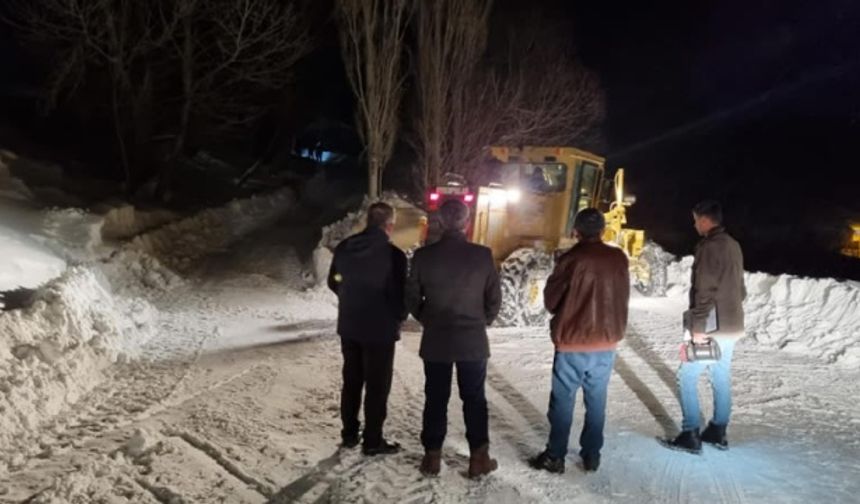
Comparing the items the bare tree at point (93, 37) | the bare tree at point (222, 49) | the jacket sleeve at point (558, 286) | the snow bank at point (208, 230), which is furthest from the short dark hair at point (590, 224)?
the bare tree at point (222, 49)

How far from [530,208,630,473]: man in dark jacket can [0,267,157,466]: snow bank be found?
12.9 ft

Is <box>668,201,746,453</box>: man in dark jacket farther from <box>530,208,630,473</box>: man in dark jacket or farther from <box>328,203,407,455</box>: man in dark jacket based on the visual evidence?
<box>328,203,407,455</box>: man in dark jacket

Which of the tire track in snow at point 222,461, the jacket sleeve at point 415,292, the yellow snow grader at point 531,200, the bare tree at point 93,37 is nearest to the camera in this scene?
the tire track in snow at point 222,461

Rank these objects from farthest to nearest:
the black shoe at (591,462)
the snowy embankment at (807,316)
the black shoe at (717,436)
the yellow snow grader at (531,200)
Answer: the yellow snow grader at (531,200)
the snowy embankment at (807,316)
the black shoe at (717,436)
the black shoe at (591,462)

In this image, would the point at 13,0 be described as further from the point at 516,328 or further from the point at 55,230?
the point at 516,328

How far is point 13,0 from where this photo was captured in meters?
19.3

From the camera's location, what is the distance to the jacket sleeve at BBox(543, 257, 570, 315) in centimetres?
503

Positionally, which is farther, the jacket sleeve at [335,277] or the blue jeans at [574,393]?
the jacket sleeve at [335,277]

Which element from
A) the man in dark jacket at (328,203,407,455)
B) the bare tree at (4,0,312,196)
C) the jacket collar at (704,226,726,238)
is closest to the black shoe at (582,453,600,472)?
the man in dark jacket at (328,203,407,455)

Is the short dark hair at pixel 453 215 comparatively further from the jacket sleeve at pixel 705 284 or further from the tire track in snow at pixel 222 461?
the tire track in snow at pixel 222 461

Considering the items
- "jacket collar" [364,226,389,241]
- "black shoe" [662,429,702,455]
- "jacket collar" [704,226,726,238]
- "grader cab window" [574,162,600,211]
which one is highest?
"grader cab window" [574,162,600,211]

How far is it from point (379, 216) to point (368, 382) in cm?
124

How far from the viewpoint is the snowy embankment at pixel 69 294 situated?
581cm

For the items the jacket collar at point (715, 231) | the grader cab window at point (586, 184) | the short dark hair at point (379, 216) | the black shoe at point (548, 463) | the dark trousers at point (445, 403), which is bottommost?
the black shoe at point (548, 463)
